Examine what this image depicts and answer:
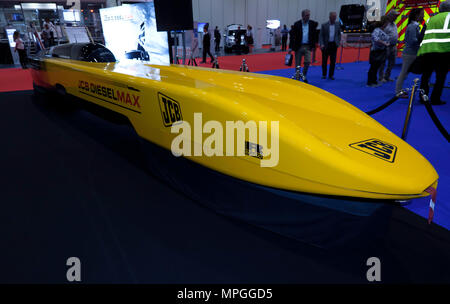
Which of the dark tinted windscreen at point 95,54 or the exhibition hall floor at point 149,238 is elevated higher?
the dark tinted windscreen at point 95,54

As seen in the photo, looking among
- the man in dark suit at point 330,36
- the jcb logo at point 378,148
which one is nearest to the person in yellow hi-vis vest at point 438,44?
the man in dark suit at point 330,36

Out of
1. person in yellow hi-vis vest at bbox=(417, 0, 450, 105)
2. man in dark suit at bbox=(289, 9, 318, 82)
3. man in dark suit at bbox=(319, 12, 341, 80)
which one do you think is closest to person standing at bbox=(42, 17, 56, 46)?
man in dark suit at bbox=(289, 9, 318, 82)

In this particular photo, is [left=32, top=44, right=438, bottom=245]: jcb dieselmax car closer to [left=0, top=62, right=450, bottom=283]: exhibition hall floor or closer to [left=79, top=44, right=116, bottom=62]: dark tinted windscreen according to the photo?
[left=0, top=62, right=450, bottom=283]: exhibition hall floor

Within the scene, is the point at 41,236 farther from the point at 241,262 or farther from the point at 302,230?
the point at 302,230

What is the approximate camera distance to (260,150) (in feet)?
4.28

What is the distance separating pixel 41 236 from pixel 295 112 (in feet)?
5.20

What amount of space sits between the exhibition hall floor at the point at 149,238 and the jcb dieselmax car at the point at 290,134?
0.34 metres

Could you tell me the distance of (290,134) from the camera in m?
1.26

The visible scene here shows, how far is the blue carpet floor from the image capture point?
1.85 metres

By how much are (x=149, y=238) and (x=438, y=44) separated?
170 inches

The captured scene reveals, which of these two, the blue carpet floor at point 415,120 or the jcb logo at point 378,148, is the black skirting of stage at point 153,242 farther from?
the jcb logo at point 378,148

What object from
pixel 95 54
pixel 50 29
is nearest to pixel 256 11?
pixel 50 29

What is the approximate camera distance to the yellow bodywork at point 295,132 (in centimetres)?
113
